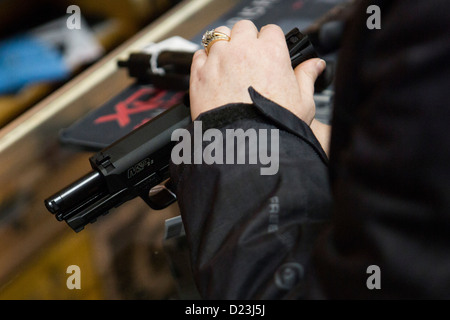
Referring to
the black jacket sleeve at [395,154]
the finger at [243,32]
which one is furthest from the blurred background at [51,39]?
the black jacket sleeve at [395,154]

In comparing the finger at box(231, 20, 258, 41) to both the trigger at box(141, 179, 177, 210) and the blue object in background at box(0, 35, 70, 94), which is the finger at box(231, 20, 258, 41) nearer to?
the trigger at box(141, 179, 177, 210)

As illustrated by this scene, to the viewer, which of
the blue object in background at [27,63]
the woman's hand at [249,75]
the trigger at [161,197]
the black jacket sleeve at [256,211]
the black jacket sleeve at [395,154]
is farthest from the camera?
the blue object in background at [27,63]

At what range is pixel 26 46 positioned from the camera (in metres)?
1.31

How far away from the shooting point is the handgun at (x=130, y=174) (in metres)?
0.64

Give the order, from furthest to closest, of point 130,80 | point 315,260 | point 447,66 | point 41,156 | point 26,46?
point 26,46, point 130,80, point 41,156, point 315,260, point 447,66

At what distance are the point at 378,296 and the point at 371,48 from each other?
0.18m

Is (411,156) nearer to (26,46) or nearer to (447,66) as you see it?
(447,66)

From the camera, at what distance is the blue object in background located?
1.23 meters

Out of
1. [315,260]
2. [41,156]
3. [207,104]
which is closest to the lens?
[315,260]

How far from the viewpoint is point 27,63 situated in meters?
1.26

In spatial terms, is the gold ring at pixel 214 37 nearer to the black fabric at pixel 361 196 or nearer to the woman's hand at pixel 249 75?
the woman's hand at pixel 249 75

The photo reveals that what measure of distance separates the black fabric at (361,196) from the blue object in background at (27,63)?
0.87 meters

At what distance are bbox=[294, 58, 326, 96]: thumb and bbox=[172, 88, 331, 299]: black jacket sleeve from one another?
0.29 ft
